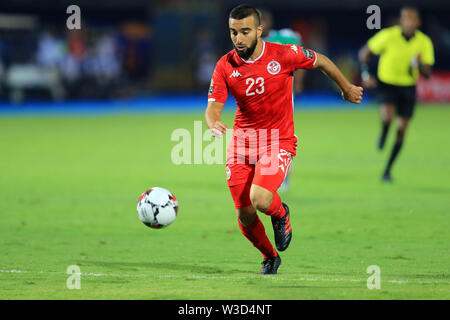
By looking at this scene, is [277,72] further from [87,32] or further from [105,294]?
[87,32]

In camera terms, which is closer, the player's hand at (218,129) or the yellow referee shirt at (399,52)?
the player's hand at (218,129)

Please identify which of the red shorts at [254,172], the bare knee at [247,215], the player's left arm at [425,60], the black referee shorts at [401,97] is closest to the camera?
the red shorts at [254,172]

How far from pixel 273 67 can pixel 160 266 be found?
2.06 meters

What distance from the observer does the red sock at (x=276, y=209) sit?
22.5 feet

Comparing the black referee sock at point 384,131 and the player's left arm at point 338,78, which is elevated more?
the black referee sock at point 384,131

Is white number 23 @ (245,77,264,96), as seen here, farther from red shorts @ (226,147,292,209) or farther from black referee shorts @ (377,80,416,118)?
black referee shorts @ (377,80,416,118)

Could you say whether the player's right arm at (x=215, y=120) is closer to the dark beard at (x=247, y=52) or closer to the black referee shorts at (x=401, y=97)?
the dark beard at (x=247, y=52)

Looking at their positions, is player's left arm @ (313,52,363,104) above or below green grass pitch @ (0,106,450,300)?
above

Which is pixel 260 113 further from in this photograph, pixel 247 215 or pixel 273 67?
pixel 247 215

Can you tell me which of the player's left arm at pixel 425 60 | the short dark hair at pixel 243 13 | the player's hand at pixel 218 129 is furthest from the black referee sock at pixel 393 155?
the player's hand at pixel 218 129

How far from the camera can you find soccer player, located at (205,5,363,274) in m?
6.95

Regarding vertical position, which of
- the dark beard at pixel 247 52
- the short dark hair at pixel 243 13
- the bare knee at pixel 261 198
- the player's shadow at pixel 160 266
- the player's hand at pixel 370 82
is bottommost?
the player's shadow at pixel 160 266

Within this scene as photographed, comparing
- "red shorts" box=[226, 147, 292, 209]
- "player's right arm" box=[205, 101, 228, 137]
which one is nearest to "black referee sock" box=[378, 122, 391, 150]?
"red shorts" box=[226, 147, 292, 209]

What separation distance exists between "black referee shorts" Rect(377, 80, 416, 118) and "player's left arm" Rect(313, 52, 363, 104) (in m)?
6.12
